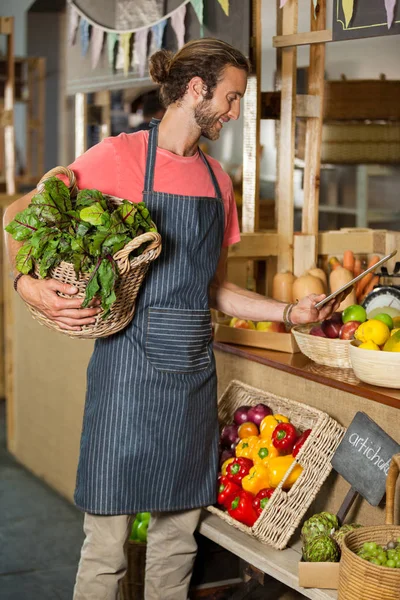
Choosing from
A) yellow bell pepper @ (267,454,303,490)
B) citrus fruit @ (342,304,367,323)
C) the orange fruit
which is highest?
citrus fruit @ (342,304,367,323)

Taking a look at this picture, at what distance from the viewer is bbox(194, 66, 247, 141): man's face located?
2.47 m

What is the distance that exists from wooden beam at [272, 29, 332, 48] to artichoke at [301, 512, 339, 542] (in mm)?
1687

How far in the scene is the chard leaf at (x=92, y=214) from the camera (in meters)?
2.15

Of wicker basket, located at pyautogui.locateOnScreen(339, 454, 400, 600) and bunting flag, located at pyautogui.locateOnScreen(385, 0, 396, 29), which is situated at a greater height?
bunting flag, located at pyautogui.locateOnScreen(385, 0, 396, 29)

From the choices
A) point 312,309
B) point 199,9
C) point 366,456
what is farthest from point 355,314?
point 199,9

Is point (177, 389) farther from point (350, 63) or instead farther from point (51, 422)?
point (350, 63)

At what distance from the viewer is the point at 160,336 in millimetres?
2471

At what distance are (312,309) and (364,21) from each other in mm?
1022

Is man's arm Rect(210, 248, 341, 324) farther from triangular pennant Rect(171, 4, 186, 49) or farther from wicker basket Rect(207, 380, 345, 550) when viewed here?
triangular pennant Rect(171, 4, 186, 49)

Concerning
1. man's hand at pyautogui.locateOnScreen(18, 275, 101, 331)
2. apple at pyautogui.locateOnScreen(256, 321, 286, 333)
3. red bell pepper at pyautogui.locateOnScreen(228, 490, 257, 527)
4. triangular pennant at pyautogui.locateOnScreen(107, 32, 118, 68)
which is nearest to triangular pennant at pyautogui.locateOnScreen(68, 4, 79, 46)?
triangular pennant at pyautogui.locateOnScreen(107, 32, 118, 68)

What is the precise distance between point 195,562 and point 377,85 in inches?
123

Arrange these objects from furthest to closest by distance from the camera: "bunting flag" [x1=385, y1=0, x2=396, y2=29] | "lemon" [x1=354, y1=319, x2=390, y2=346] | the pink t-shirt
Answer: "bunting flag" [x1=385, y1=0, x2=396, y2=29] < "lemon" [x1=354, y1=319, x2=390, y2=346] < the pink t-shirt

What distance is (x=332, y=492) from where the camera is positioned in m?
2.72

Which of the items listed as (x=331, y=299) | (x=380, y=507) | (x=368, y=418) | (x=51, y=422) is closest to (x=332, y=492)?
(x=380, y=507)
